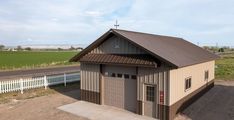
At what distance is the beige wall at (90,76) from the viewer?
47.8 ft

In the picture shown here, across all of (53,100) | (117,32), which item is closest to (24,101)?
(53,100)

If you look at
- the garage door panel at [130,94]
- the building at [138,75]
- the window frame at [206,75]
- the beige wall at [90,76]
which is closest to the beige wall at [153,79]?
the building at [138,75]

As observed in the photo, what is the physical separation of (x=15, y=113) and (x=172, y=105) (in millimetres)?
8970

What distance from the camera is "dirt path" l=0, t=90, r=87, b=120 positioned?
39.2 feet

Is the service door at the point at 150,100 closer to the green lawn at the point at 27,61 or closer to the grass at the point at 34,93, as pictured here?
the grass at the point at 34,93

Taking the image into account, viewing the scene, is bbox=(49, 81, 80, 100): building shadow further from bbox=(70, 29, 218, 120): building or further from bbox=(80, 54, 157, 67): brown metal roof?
bbox=(80, 54, 157, 67): brown metal roof

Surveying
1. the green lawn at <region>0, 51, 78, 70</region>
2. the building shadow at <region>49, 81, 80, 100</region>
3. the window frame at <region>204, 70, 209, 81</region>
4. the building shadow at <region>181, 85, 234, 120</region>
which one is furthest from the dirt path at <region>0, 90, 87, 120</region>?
the green lawn at <region>0, 51, 78, 70</region>

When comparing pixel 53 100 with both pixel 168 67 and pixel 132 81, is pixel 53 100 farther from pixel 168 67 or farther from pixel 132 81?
pixel 168 67

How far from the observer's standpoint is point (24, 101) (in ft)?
50.7

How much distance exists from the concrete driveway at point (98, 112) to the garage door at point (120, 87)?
0.46 metres

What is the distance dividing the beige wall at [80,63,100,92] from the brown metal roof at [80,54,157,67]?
651mm

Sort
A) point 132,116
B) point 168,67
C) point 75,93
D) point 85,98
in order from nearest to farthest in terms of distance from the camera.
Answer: point 168,67, point 132,116, point 85,98, point 75,93

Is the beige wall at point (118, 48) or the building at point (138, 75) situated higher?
the beige wall at point (118, 48)

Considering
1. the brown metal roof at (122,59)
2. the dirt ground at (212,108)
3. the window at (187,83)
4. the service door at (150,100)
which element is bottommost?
the dirt ground at (212,108)
